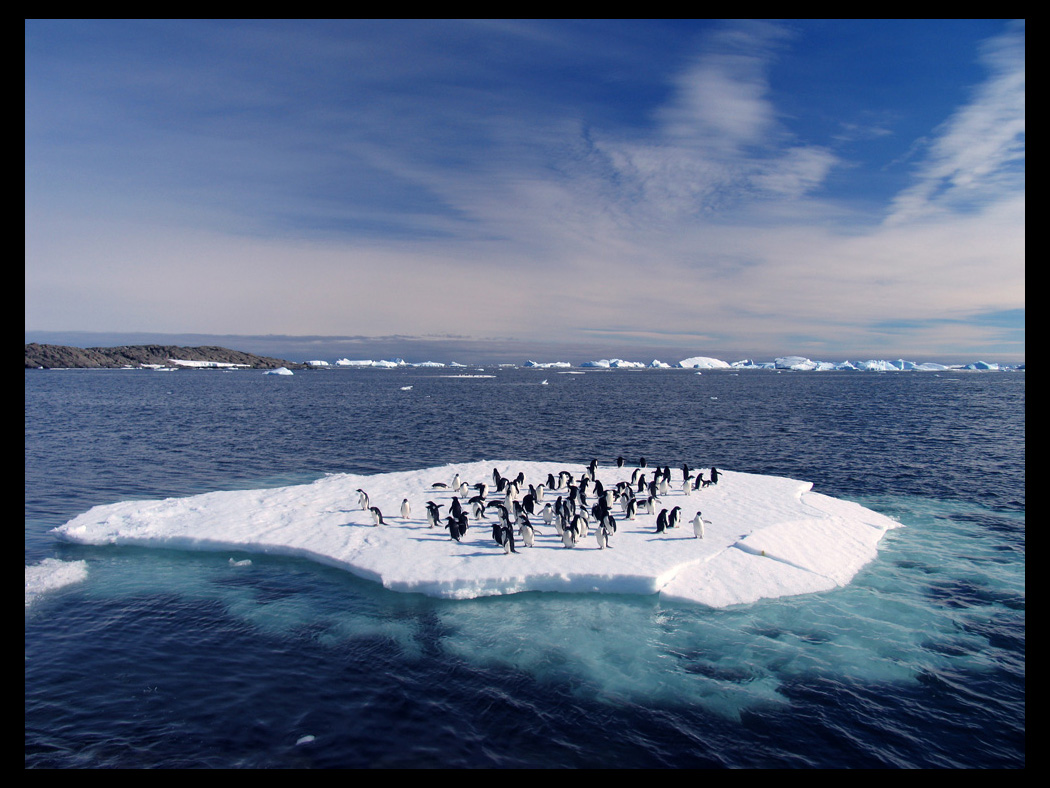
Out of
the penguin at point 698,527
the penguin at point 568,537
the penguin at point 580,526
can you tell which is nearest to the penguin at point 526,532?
the penguin at point 568,537

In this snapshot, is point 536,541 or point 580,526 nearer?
point 580,526

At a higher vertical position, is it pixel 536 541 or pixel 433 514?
pixel 433 514

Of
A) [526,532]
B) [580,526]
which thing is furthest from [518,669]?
[580,526]

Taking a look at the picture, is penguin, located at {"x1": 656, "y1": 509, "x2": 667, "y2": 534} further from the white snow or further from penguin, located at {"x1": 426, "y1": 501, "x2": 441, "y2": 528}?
the white snow

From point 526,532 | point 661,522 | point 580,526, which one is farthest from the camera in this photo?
point 661,522

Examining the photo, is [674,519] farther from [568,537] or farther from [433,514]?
[433,514]
